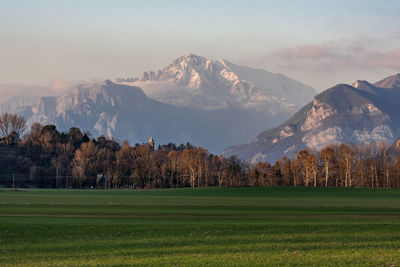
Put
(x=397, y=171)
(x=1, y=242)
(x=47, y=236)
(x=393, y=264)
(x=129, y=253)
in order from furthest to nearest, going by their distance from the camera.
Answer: (x=397, y=171) < (x=47, y=236) < (x=1, y=242) < (x=129, y=253) < (x=393, y=264)

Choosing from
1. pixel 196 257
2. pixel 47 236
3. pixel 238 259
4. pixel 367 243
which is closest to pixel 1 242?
pixel 47 236

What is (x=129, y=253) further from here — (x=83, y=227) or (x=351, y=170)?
(x=351, y=170)

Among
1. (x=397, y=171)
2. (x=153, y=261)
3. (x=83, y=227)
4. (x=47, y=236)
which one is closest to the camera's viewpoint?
(x=153, y=261)

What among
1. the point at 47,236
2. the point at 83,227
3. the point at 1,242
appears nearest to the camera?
the point at 1,242

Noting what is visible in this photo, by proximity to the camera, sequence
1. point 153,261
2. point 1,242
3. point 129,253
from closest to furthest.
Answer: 1. point 153,261
2. point 129,253
3. point 1,242

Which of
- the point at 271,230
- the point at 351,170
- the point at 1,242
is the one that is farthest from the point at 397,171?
the point at 1,242

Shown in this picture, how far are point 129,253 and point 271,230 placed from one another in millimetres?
13388

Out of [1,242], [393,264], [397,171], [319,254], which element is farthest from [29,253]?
[397,171]

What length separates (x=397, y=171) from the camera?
181000 mm

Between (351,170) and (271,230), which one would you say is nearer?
(271,230)

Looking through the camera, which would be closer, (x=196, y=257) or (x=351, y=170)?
(x=196, y=257)

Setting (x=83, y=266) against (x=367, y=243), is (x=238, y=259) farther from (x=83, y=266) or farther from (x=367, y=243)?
(x=367, y=243)

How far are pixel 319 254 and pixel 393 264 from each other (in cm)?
422

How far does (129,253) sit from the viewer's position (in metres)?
29.8
